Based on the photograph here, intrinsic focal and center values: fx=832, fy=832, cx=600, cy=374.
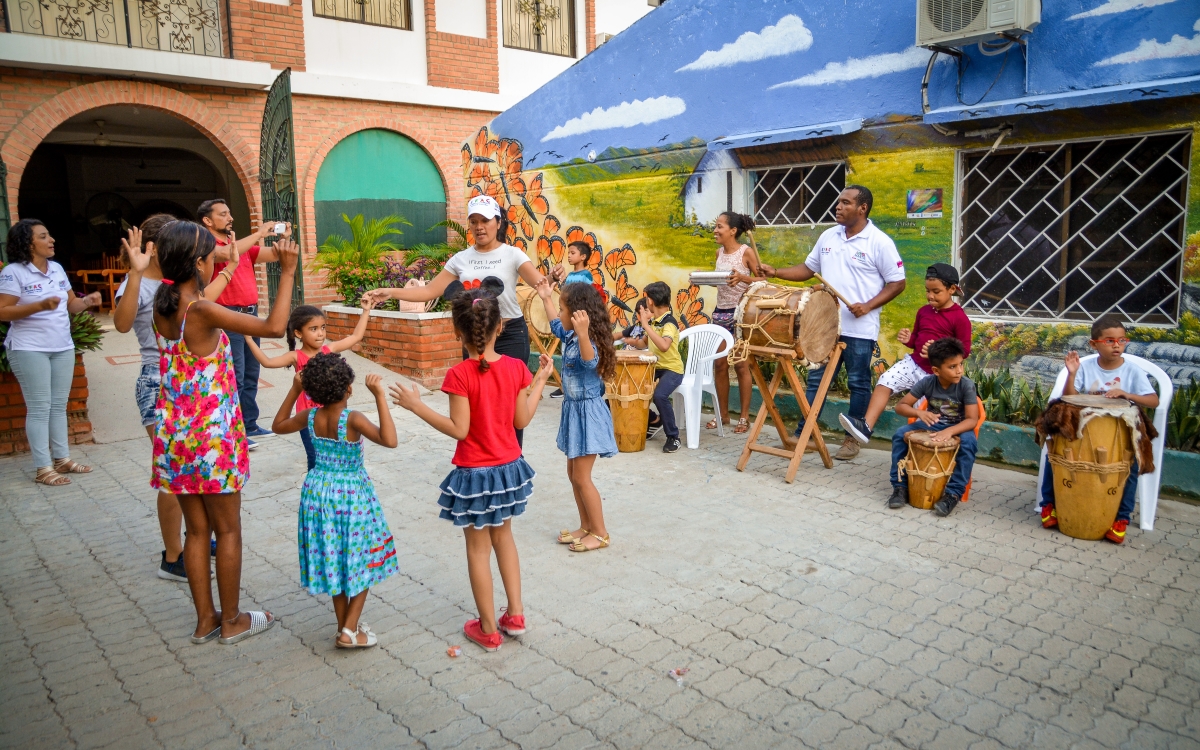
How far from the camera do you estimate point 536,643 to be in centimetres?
363

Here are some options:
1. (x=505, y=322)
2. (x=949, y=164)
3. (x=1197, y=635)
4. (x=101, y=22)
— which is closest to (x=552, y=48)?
(x=101, y=22)

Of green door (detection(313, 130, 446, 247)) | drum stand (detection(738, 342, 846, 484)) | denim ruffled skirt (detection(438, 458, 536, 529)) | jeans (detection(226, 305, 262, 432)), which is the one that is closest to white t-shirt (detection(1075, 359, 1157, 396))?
drum stand (detection(738, 342, 846, 484))

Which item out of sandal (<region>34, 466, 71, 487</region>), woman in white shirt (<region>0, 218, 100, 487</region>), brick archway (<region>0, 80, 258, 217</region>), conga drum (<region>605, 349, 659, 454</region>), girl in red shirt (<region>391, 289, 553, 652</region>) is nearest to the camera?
girl in red shirt (<region>391, 289, 553, 652</region>)

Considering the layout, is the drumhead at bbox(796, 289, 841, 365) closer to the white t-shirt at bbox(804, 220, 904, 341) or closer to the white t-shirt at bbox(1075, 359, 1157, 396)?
the white t-shirt at bbox(804, 220, 904, 341)

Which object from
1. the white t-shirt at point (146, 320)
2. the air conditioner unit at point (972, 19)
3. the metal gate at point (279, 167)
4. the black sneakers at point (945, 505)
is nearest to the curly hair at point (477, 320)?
the white t-shirt at point (146, 320)

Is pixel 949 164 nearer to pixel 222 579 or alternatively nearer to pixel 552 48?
pixel 222 579

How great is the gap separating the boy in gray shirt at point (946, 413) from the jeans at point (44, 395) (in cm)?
599

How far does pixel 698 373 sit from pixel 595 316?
2.96 m

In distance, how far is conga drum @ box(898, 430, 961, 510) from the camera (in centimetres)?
520

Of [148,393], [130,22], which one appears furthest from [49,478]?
[130,22]

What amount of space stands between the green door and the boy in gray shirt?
983 cm

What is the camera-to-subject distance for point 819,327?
19.8 ft

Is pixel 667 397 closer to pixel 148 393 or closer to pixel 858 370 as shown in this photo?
pixel 858 370

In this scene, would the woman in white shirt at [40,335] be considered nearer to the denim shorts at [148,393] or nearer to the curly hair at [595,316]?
the denim shorts at [148,393]
